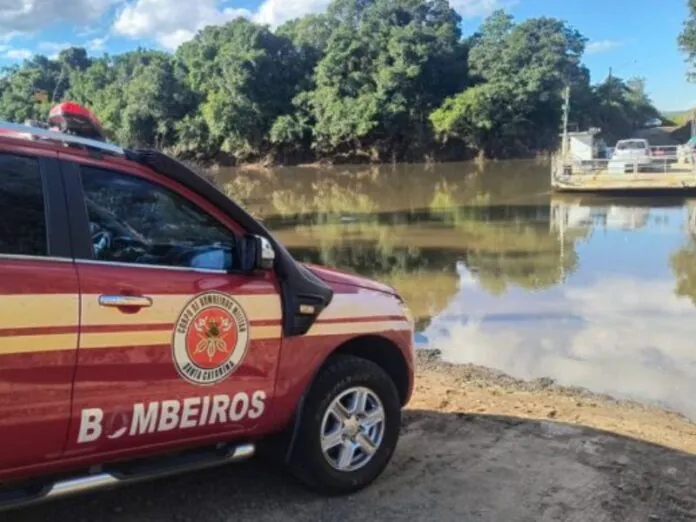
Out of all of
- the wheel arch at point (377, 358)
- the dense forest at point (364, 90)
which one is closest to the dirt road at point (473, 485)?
the wheel arch at point (377, 358)

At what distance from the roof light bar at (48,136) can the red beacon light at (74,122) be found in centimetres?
42

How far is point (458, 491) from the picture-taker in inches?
155

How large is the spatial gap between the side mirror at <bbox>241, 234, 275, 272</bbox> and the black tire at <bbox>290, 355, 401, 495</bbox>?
651 mm

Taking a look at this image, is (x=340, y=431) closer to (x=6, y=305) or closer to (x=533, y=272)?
(x=6, y=305)

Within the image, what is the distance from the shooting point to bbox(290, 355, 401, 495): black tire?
3666 millimetres

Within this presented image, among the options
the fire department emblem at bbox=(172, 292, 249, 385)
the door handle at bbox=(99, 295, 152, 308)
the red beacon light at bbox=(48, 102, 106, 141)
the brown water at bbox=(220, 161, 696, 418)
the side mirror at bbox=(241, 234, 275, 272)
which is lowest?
the brown water at bbox=(220, 161, 696, 418)

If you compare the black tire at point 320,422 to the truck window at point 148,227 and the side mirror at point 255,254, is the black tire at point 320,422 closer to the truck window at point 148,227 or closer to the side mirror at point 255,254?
the side mirror at point 255,254

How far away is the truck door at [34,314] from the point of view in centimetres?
264

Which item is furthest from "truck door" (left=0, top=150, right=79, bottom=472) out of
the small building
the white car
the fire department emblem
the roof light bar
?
the small building

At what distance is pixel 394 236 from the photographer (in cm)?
2028

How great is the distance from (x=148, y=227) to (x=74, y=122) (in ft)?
2.41

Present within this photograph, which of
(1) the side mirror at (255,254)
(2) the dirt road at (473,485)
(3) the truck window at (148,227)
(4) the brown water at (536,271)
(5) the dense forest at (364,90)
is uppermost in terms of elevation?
(5) the dense forest at (364,90)

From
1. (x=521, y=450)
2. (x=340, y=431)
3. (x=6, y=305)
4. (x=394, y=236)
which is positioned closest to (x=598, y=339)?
(x=521, y=450)

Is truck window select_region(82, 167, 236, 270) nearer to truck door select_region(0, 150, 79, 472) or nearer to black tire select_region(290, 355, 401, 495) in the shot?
truck door select_region(0, 150, 79, 472)
